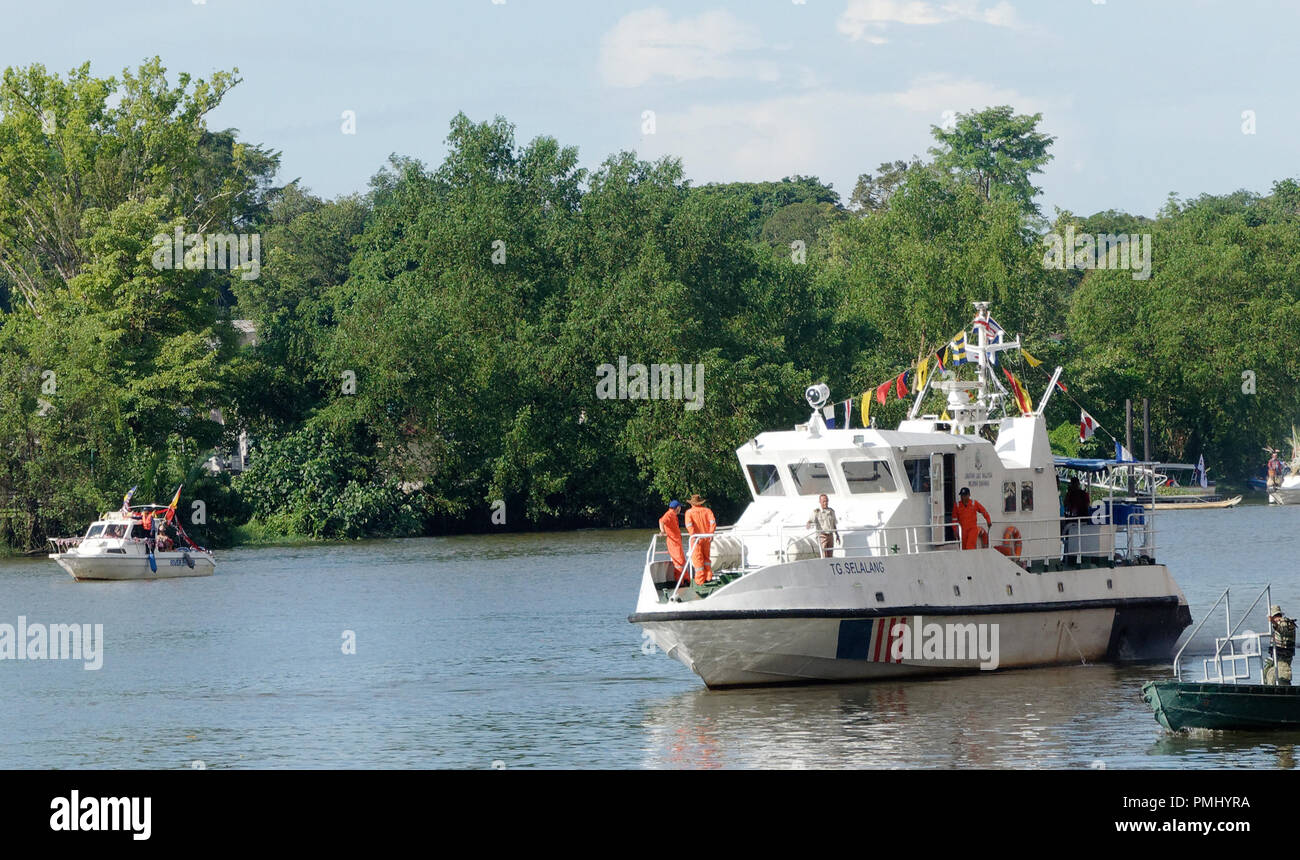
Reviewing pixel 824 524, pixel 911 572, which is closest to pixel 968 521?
pixel 911 572

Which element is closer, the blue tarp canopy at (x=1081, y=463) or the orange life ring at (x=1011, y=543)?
the orange life ring at (x=1011, y=543)

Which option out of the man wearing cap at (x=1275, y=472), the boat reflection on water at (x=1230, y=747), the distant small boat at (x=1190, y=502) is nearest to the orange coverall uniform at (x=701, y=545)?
the boat reflection on water at (x=1230, y=747)

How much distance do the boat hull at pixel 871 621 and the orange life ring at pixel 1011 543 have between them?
2.07ft

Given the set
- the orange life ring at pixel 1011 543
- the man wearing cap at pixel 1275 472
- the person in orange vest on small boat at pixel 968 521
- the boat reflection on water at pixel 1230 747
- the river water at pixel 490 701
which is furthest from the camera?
the man wearing cap at pixel 1275 472

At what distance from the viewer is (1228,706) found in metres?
21.5

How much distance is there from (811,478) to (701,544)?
99.6 inches

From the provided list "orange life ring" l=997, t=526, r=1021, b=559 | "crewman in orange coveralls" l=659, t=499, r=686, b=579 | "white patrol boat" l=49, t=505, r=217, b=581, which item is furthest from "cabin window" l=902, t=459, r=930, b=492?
"white patrol boat" l=49, t=505, r=217, b=581

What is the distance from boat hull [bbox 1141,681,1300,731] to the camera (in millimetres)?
21344

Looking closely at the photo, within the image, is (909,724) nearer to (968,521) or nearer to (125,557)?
(968,521)

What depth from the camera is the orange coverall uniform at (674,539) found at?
25.4 meters

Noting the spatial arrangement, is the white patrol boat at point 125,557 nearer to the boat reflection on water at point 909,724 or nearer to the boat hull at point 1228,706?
the boat reflection on water at point 909,724

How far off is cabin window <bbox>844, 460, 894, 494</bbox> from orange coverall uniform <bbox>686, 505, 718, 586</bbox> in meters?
2.54

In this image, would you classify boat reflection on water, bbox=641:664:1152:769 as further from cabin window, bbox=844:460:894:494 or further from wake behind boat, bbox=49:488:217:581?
wake behind boat, bbox=49:488:217:581

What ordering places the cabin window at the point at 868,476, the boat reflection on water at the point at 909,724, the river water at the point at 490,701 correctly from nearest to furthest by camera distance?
the boat reflection on water at the point at 909,724 → the river water at the point at 490,701 → the cabin window at the point at 868,476
